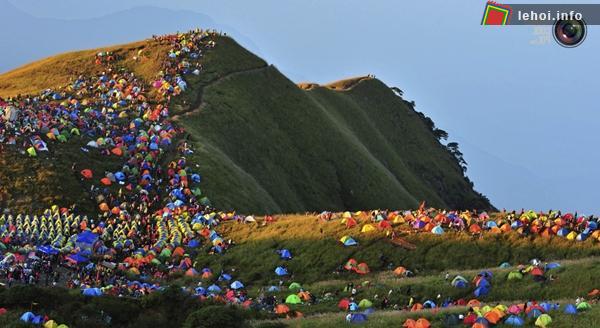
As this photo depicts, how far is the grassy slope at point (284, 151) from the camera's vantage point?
91.0 m

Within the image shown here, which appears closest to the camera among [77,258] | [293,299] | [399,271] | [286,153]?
[293,299]

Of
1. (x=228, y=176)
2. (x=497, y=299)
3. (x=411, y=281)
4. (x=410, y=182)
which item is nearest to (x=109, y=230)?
(x=228, y=176)

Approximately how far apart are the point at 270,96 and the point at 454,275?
86.6 m

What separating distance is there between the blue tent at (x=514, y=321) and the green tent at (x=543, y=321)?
2.74 feet

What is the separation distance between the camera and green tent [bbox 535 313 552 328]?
103ft

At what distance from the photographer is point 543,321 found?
31.5 meters

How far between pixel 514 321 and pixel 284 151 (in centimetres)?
8494

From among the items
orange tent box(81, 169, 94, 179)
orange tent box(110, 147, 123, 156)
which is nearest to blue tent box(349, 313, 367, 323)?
orange tent box(81, 169, 94, 179)

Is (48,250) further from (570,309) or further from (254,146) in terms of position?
(254,146)

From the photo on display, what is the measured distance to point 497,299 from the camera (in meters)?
41.7

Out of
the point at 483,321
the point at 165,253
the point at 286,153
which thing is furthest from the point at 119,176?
the point at 483,321

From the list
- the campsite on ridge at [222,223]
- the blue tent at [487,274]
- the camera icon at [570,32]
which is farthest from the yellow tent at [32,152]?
the camera icon at [570,32]

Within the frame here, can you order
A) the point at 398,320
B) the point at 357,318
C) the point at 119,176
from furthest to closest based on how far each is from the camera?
the point at 119,176
the point at 357,318
the point at 398,320

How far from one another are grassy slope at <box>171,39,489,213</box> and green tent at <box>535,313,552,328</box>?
50.6m
